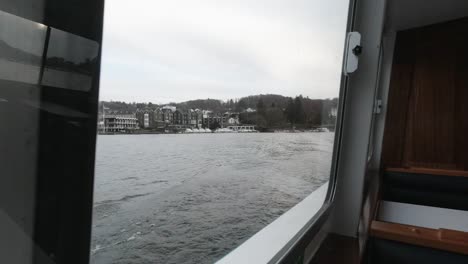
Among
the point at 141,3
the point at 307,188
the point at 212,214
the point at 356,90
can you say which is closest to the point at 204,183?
the point at 212,214

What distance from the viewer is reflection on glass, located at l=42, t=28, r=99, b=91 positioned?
33 cm

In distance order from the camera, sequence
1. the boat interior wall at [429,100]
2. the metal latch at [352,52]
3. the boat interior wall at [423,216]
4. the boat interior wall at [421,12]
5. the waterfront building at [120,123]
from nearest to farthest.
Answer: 1. the waterfront building at [120,123]
2. the metal latch at [352,52]
3. the boat interior wall at [423,216]
4. the boat interior wall at [421,12]
5. the boat interior wall at [429,100]

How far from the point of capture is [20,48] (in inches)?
12.0

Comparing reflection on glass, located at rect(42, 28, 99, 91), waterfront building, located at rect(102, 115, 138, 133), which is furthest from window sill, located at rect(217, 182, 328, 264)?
reflection on glass, located at rect(42, 28, 99, 91)

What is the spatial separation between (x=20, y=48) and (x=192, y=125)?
402 mm

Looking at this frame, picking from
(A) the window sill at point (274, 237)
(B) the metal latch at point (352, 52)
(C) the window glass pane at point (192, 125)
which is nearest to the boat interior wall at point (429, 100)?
(B) the metal latch at point (352, 52)

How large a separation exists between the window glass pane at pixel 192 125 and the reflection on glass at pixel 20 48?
0.10m

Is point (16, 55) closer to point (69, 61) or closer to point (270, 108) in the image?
point (69, 61)

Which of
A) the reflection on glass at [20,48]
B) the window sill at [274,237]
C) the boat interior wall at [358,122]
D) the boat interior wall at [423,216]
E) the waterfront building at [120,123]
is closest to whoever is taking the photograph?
the reflection on glass at [20,48]

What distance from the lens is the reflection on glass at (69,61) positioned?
1.08ft

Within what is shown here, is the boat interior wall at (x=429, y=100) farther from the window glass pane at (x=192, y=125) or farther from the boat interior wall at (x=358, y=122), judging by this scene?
the window glass pane at (x=192, y=125)

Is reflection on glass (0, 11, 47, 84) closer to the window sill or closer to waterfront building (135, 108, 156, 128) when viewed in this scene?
waterfront building (135, 108, 156, 128)

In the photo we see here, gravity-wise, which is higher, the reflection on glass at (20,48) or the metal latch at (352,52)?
the metal latch at (352,52)

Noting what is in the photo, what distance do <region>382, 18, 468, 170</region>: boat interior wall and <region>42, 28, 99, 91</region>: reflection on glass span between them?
4.29 m
